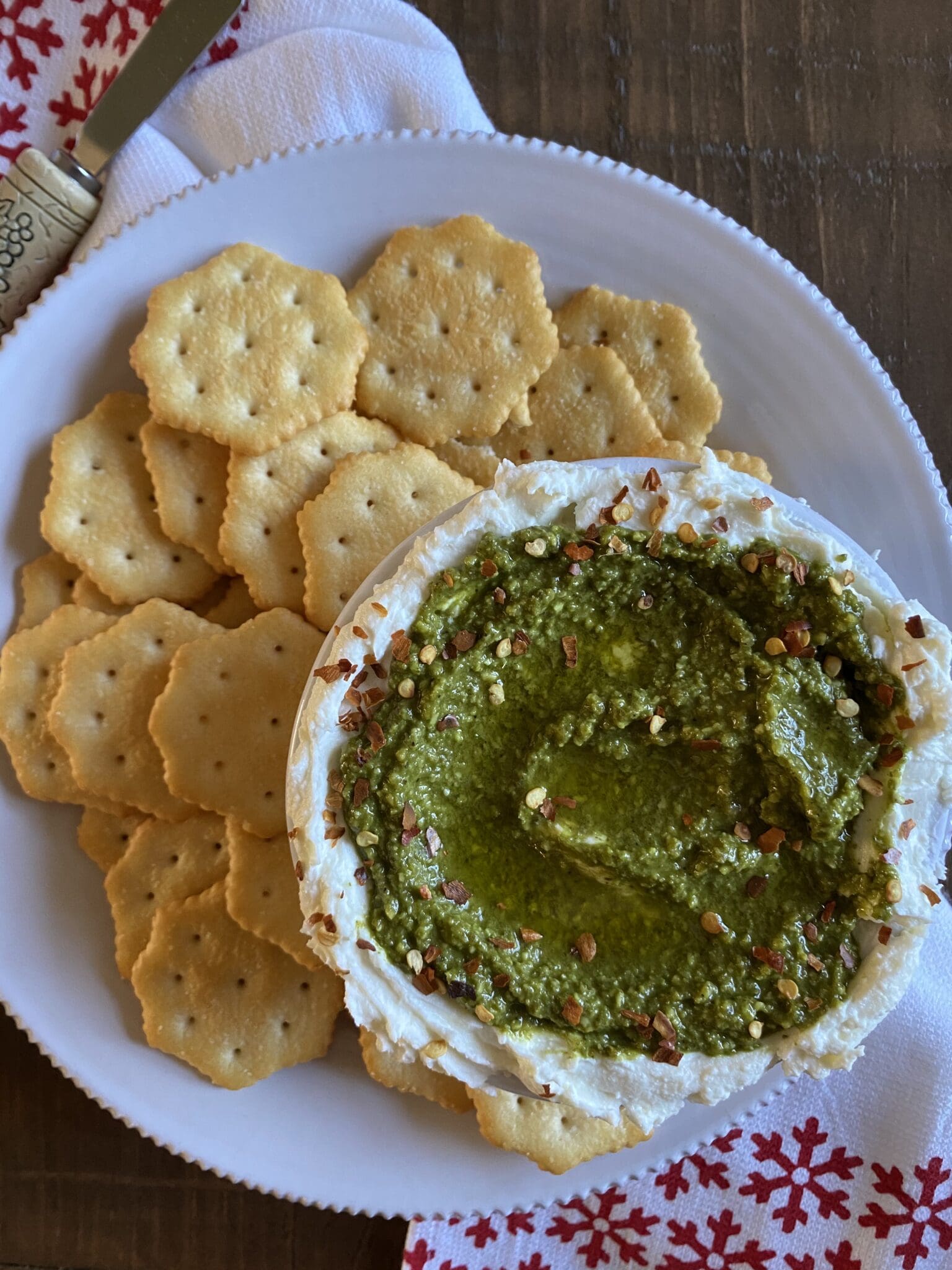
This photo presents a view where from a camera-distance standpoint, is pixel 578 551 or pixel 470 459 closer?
pixel 578 551

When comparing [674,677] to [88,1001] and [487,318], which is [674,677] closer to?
[487,318]

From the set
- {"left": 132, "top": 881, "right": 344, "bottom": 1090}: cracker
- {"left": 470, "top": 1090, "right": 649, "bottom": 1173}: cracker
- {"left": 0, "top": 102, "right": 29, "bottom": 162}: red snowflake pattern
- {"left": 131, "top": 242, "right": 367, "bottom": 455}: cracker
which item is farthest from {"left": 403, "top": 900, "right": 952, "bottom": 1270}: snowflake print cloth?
{"left": 0, "top": 102, "right": 29, "bottom": 162}: red snowflake pattern

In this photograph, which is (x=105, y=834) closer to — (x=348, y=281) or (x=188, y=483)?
(x=188, y=483)

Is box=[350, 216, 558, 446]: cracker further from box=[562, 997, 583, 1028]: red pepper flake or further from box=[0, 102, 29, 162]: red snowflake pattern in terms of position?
box=[562, 997, 583, 1028]: red pepper flake

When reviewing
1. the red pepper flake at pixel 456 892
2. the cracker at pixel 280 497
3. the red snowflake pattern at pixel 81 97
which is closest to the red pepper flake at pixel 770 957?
the red pepper flake at pixel 456 892

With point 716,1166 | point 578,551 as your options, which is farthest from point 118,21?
point 716,1166

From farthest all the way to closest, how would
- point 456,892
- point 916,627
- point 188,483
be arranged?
point 188,483 → point 456,892 → point 916,627
